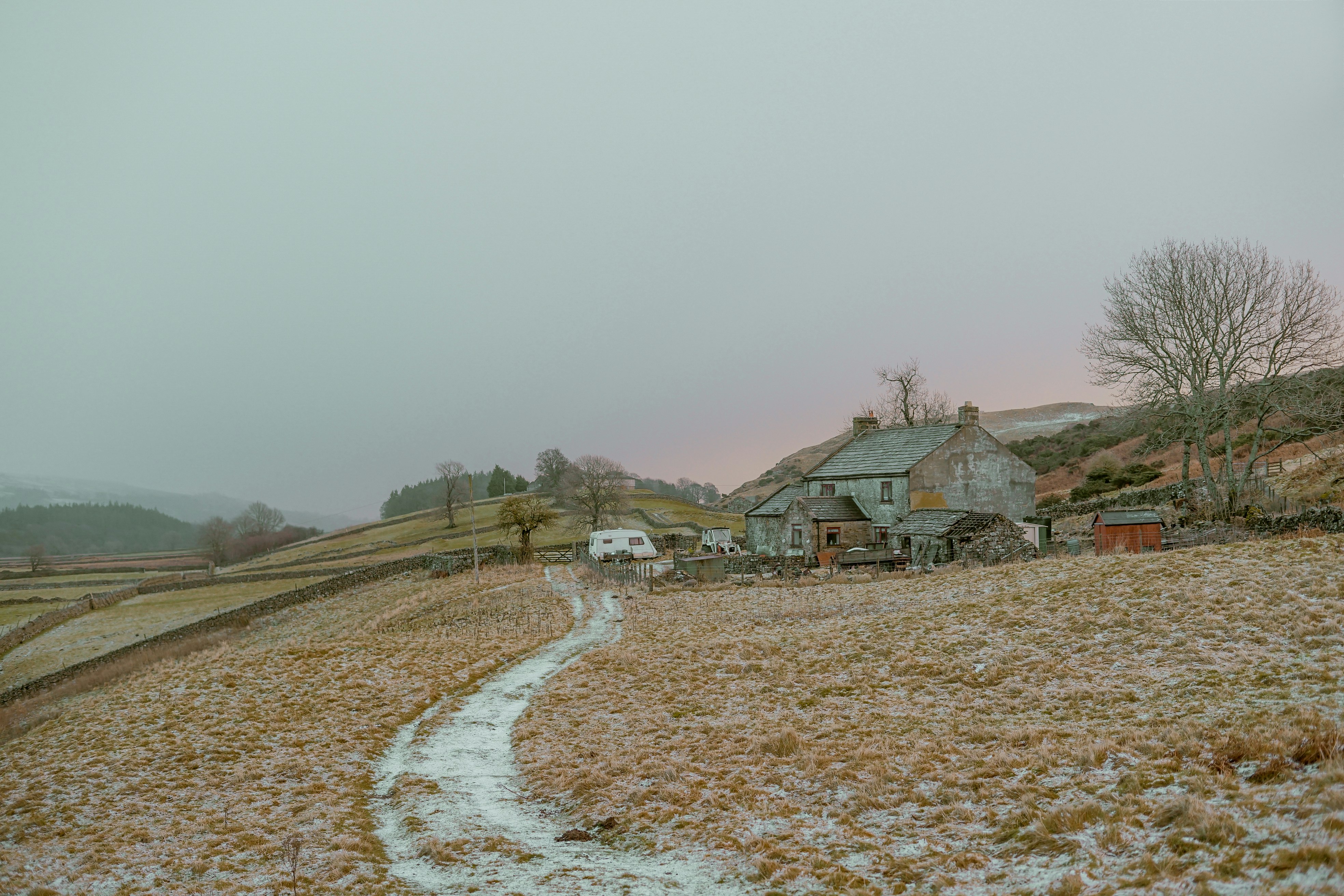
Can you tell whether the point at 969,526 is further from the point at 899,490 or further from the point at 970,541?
the point at 899,490

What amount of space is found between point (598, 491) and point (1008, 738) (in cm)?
6366

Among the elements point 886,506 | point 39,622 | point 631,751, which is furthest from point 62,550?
point 631,751

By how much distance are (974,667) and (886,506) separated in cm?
3063

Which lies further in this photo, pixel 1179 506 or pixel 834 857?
pixel 1179 506

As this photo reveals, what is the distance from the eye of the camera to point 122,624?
163 feet

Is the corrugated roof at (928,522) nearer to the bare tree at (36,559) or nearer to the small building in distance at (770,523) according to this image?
the small building in distance at (770,523)

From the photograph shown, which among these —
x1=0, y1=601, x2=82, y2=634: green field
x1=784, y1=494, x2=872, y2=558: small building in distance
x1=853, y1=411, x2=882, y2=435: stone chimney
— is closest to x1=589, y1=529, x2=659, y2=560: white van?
x1=784, y1=494, x2=872, y2=558: small building in distance

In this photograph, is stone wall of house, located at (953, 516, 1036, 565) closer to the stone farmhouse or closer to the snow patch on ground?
the stone farmhouse

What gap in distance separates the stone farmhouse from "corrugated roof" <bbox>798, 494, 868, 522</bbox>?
52 mm

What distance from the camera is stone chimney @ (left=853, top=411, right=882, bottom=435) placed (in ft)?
177

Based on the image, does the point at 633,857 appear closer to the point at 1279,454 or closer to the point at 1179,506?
the point at 1179,506

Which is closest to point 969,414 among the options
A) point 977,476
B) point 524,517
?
point 977,476

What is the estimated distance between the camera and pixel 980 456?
153 feet

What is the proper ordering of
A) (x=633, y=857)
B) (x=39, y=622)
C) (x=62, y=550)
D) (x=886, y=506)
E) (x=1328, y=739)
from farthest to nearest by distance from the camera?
1. (x=62, y=550)
2. (x=39, y=622)
3. (x=886, y=506)
4. (x=633, y=857)
5. (x=1328, y=739)
